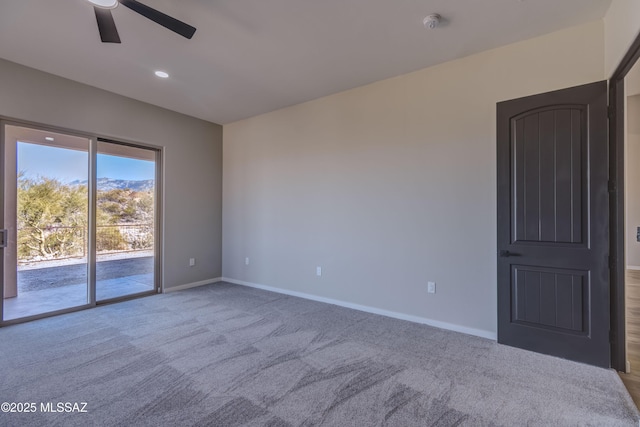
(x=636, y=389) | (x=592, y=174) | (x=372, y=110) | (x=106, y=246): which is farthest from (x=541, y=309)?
(x=106, y=246)

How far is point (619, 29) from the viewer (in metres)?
2.26

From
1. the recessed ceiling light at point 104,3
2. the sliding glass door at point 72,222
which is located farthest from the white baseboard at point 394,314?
the recessed ceiling light at point 104,3

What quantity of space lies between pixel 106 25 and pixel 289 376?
2908 millimetres

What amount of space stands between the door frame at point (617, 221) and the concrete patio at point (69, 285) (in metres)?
5.51

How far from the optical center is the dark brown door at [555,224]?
2.54m

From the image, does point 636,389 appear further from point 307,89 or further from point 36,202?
point 36,202

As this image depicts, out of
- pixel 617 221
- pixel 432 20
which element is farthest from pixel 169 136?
pixel 617 221

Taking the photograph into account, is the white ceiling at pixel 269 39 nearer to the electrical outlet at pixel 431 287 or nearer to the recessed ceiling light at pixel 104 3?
the recessed ceiling light at pixel 104 3

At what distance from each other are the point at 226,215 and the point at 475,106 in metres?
4.28

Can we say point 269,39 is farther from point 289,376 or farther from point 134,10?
point 289,376

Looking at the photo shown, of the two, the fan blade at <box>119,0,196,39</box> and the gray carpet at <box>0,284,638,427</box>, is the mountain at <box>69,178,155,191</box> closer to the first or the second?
the gray carpet at <box>0,284,638,427</box>

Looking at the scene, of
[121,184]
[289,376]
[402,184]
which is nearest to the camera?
[289,376]

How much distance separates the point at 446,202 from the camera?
3373 mm

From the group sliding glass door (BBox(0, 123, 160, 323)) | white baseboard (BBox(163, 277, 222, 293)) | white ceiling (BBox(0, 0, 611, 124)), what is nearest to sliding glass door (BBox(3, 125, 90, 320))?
sliding glass door (BBox(0, 123, 160, 323))
